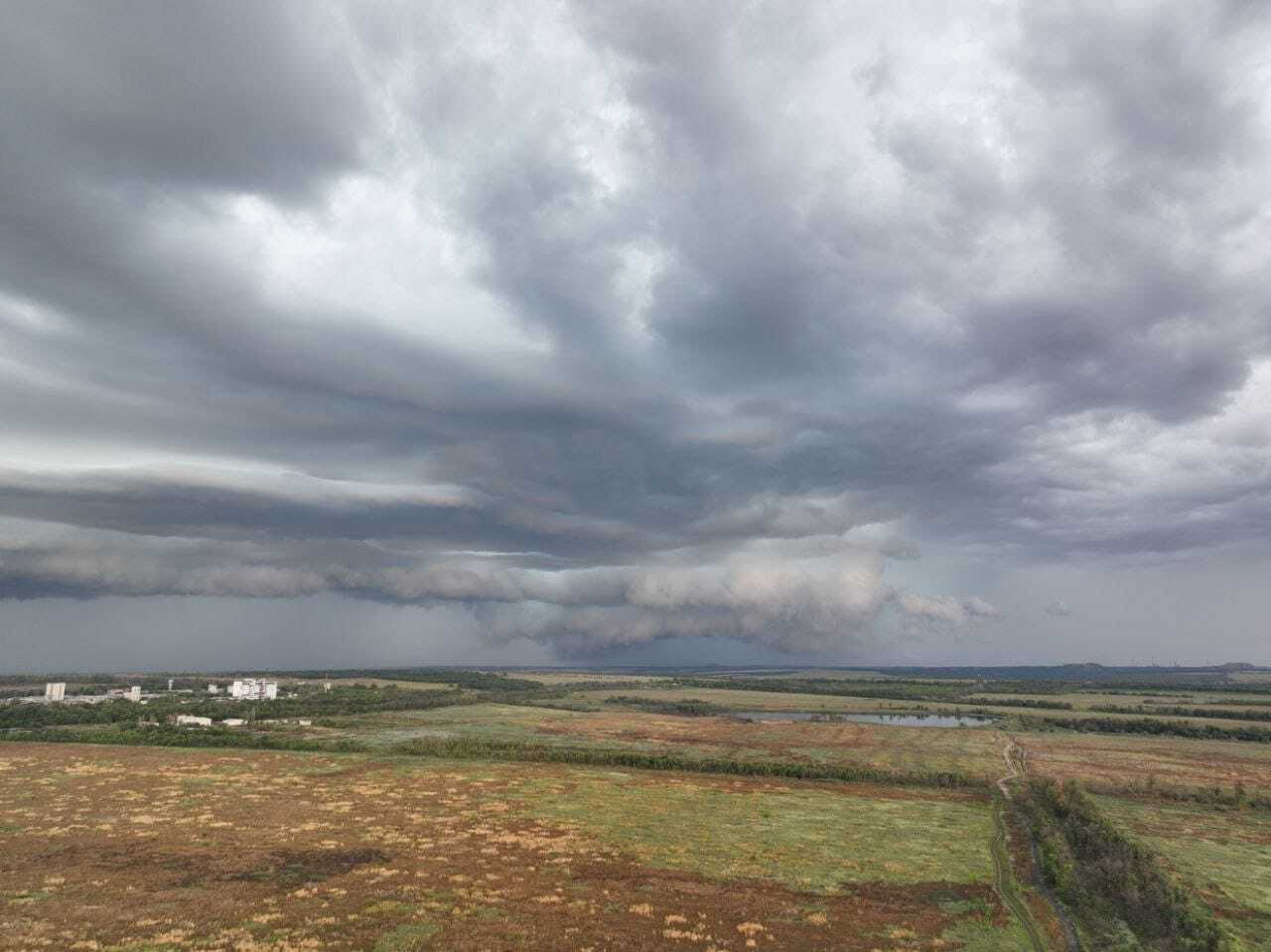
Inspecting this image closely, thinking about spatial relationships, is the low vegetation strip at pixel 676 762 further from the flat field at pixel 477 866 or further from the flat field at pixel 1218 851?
the flat field at pixel 1218 851

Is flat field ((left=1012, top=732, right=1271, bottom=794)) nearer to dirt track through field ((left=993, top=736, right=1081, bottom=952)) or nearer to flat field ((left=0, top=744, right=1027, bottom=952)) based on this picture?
dirt track through field ((left=993, top=736, right=1081, bottom=952))

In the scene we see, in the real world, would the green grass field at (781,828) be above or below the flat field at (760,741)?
above

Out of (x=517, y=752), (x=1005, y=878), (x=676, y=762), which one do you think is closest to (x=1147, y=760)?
(x=676, y=762)

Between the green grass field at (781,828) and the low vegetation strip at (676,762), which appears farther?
the low vegetation strip at (676,762)

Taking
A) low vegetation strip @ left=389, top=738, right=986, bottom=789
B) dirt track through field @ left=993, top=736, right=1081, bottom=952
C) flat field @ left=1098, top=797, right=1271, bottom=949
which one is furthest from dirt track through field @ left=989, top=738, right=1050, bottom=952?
low vegetation strip @ left=389, top=738, right=986, bottom=789

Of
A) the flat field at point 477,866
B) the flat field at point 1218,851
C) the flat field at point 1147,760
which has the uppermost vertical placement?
the flat field at point 477,866

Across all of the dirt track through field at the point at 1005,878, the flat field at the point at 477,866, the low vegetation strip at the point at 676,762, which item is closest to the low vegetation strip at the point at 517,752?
the low vegetation strip at the point at 676,762

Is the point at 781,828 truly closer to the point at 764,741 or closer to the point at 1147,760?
the point at 764,741
